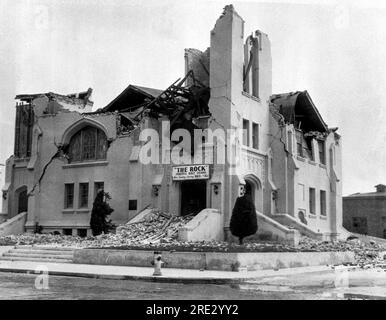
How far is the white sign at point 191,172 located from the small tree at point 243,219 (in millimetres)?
4888

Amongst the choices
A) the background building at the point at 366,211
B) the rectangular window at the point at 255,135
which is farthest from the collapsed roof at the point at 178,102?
the background building at the point at 366,211

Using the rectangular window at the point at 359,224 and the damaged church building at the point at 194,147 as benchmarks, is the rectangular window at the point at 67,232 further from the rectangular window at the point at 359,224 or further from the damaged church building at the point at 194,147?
the rectangular window at the point at 359,224

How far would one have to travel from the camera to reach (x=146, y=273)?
20734mm

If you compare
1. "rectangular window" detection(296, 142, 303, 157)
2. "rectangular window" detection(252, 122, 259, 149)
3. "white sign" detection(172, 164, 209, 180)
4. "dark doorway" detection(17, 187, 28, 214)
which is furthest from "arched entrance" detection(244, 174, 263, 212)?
"dark doorway" detection(17, 187, 28, 214)

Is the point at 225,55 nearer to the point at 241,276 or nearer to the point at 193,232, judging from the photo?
the point at 193,232

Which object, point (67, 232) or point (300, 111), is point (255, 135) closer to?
point (300, 111)

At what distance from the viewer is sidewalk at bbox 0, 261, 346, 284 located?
19.0 meters

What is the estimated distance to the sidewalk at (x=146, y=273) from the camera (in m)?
19.0

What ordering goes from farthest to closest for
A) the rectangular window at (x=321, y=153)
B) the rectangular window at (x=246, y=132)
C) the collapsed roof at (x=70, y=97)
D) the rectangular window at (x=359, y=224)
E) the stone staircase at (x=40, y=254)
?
the rectangular window at (x=359, y=224)
the rectangular window at (x=321, y=153)
the collapsed roof at (x=70, y=97)
the rectangular window at (x=246, y=132)
the stone staircase at (x=40, y=254)

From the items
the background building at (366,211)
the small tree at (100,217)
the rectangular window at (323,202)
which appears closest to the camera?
the small tree at (100,217)

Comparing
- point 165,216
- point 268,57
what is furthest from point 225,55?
point 165,216

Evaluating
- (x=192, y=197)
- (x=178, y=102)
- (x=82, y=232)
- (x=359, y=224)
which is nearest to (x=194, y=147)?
(x=192, y=197)

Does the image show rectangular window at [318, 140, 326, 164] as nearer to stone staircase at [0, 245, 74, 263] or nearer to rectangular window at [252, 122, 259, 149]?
rectangular window at [252, 122, 259, 149]

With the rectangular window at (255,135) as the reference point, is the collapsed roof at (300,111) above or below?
above
